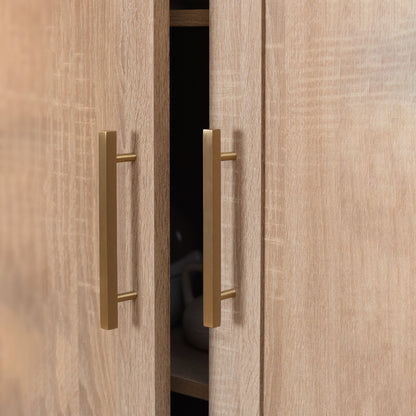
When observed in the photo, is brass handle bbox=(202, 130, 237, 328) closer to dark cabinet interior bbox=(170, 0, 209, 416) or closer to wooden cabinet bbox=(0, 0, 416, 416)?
wooden cabinet bbox=(0, 0, 416, 416)

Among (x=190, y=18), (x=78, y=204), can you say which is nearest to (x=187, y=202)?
Result: (x=78, y=204)

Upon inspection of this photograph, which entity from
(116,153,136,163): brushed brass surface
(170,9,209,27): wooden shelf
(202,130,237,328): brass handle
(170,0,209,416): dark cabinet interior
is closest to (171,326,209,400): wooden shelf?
(170,0,209,416): dark cabinet interior

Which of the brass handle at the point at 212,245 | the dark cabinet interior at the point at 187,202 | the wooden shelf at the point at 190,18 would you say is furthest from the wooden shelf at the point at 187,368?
the wooden shelf at the point at 190,18

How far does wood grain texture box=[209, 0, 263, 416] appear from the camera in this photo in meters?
0.66

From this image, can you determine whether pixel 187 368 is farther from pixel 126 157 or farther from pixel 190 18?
pixel 190 18

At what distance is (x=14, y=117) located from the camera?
85cm

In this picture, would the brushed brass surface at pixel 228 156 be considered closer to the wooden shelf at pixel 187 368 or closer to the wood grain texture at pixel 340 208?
the wood grain texture at pixel 340 208

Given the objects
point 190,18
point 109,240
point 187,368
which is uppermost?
point 190,18

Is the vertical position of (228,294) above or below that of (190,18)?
below

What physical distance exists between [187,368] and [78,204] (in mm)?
197

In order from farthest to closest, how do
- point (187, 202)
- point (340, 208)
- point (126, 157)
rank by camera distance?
point (187, 202) < point (126, 157) < point (340, 208)

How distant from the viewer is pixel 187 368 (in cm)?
79

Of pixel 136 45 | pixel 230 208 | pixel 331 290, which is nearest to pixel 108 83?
pixel 136 45

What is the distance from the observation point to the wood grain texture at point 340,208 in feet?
1.91
